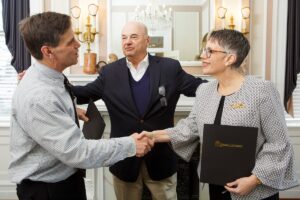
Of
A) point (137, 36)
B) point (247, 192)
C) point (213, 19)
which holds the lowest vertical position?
point (247, 192)

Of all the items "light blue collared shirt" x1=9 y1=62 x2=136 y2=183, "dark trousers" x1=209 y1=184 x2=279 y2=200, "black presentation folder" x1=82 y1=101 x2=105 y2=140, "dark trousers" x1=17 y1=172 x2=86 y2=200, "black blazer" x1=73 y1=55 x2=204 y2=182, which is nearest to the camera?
"light blue collared shirt" x1=9 y1=62 x2=136 y2=183

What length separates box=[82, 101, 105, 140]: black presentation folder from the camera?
183cm

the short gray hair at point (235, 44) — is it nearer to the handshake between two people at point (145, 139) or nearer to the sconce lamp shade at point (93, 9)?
the handshake between two people at point (145, 139)

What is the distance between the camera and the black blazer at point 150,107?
7.33 feet

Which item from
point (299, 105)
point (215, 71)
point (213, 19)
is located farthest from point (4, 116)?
point (299, 105)

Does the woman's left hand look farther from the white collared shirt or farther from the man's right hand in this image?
the white collared shirt

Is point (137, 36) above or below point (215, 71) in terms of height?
above

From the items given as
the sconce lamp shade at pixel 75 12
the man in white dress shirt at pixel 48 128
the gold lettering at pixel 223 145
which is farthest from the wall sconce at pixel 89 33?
the gold lettering at pixel 223 145

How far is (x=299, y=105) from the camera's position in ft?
13.0

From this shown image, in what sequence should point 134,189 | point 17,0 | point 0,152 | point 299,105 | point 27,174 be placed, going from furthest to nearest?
point 299,105, point 0,152, point 17,0, point 134,189, point 27,174

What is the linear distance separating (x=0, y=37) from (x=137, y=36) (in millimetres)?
2156

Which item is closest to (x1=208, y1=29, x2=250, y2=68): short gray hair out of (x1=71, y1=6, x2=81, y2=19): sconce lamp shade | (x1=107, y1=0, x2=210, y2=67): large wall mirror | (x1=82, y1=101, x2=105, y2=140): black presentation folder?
(x1=82, y1=101, x2=105, y2=140): black presentation folder

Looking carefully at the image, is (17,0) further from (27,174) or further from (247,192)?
(247,192)

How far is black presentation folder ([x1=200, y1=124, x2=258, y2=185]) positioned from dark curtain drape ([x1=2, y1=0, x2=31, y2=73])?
2542 millimetres
